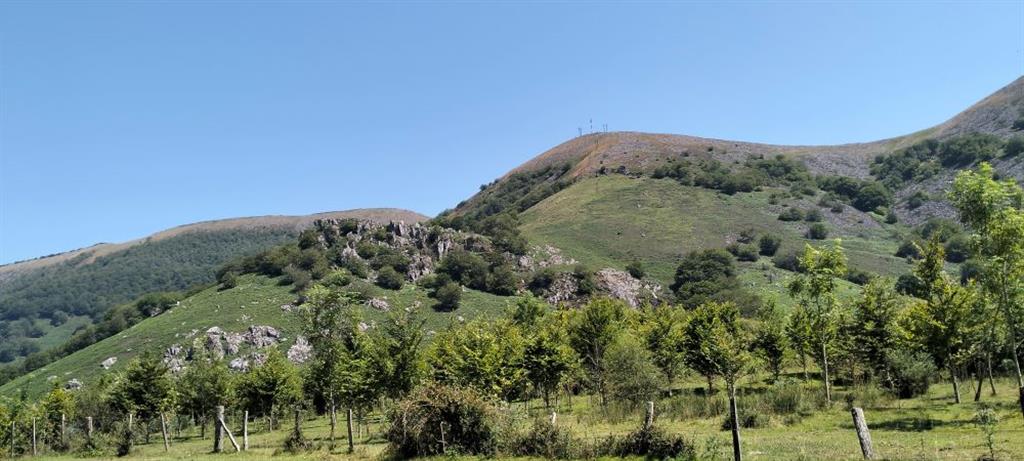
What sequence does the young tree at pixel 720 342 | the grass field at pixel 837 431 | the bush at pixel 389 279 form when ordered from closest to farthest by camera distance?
the grass field at pixel 837 431 → the young tree at pixel 720 342 → the bush at pixel 389 279

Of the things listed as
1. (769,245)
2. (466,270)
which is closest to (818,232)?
(769,245)

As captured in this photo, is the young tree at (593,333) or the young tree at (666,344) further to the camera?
the young tree at (593,333)

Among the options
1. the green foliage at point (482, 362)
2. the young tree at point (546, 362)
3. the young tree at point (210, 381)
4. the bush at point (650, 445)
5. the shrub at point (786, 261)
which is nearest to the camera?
the bush at point (650, 445)

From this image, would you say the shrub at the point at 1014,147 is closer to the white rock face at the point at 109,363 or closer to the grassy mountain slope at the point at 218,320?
the grassy mountain slope at the point at 218,320

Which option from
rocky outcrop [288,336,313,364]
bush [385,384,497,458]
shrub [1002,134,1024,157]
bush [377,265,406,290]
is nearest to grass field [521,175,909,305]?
shrub [1002,134,1024,157]

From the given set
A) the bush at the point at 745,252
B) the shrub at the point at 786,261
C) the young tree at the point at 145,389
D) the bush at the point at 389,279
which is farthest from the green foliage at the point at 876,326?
the bush at the point at 389,279

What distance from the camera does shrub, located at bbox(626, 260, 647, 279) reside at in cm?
12119

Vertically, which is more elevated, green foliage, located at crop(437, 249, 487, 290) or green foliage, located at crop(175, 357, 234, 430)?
green foliage, located at crop(437, 249, 487, 290)

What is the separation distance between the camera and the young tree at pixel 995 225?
26062 mm

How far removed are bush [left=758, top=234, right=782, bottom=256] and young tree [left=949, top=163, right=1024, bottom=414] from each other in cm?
10508

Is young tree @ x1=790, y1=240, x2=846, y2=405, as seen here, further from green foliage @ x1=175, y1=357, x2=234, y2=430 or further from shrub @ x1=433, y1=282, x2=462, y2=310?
shrub @ x1=433, y1=282, x2=462, y2=310

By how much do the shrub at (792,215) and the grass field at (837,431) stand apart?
106 metres

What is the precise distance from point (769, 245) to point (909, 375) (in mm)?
93950

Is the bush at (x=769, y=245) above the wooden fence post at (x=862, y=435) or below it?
above
